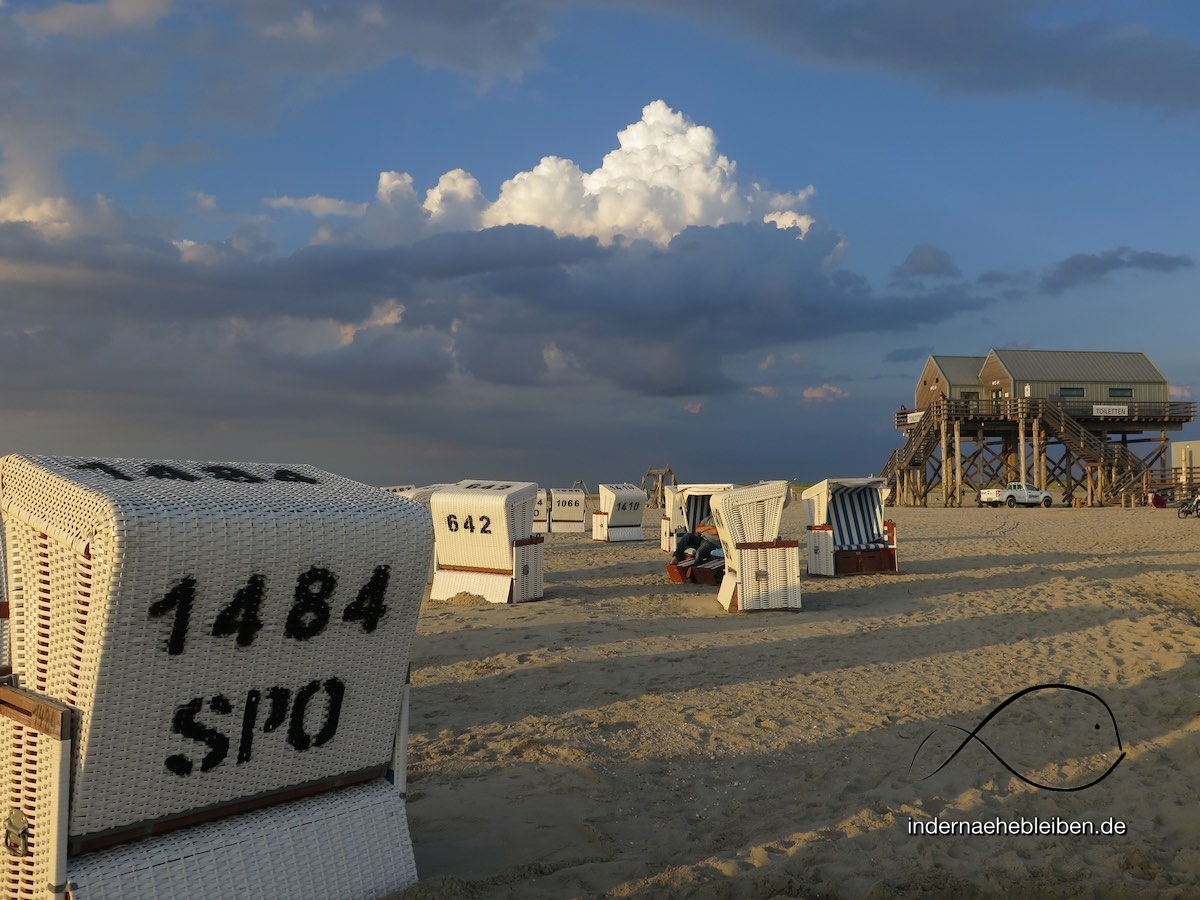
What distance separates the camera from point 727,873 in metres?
4.45

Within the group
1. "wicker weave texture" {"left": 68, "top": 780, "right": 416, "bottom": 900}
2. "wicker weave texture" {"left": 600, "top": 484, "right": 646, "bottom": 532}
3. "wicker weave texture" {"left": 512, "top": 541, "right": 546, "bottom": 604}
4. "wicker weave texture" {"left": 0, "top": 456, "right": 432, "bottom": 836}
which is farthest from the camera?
"wicker weave texture" {"left": 600, "top": 484, "right": 646, "bottom": 532}

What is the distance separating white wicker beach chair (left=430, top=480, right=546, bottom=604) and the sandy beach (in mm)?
533

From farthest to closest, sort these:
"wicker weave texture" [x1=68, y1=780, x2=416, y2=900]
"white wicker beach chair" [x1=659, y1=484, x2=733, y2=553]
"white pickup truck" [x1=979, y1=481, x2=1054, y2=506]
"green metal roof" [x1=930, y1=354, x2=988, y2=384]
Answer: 1. "green metal roof" [x1=930, y1=354, x2=988, y2=384]
2. "white pickup truck" [x1=979, y1=481, x2=1054, y2=506]
3. "white wicker beach chair" [x1=659, y1=484, x2=733, y2=553]
4. "wicker weave texture" [x1=68, y1=780, x2=416, y2=900]

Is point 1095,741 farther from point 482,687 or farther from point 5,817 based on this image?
point 5,817

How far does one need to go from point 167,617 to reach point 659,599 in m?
11.1

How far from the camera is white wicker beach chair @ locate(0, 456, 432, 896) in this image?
322 centimetres

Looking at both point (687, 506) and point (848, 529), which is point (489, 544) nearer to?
point (687, 506)

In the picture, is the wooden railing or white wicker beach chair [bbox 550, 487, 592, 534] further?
the wooden railing

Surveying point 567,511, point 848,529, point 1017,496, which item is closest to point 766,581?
point 848,529

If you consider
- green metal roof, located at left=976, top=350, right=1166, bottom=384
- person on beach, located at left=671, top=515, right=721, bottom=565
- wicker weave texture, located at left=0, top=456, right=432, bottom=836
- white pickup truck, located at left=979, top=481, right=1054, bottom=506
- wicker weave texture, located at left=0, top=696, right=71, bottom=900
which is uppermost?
green metal roof, located at left=976, top=350, right=1166, bottom=384

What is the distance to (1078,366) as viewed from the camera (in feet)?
156

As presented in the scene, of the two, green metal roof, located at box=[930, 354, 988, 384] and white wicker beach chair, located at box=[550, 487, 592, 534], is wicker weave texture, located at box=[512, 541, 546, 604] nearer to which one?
white wicker beach chair, located at box=[550, 487, 592, 534]

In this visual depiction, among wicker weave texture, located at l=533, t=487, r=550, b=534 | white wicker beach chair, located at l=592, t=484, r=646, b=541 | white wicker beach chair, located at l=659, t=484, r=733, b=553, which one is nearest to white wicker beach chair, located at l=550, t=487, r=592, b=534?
wicker weave texture, located at l=533, t=487, r=550, b=534

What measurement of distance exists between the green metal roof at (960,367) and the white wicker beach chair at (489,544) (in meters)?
41.1
